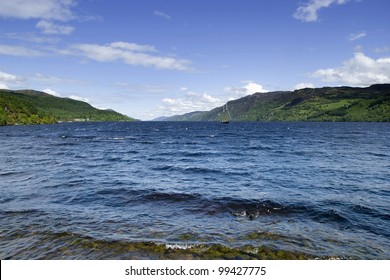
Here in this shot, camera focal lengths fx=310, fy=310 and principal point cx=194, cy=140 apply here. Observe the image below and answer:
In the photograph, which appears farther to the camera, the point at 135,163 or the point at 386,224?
the point at 135,163

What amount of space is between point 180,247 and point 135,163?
36.4m

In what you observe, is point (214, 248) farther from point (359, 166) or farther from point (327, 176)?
point (359, 166)

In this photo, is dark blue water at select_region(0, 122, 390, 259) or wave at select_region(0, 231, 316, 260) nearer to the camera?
wave at select_region(0, 231, 316, 260)

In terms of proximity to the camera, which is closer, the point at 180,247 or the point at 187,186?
the point at 180,247

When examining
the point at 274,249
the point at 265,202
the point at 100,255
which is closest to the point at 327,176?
the point at 265,202

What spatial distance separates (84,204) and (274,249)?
54.2ft

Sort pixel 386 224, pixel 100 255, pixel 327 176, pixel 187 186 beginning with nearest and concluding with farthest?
pixel 100 255, pixel 386 224, pixel 187 186, pixel 327 176

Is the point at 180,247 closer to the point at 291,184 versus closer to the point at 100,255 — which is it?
the point at 100,255

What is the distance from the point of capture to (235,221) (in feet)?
72.6

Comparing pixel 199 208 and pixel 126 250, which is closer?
pixel 126 250

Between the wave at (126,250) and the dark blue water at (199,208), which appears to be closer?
the wave at (126,250)

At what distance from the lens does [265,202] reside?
27.1 metres

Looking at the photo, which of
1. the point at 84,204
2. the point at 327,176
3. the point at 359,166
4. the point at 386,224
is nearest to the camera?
the point at 386,224

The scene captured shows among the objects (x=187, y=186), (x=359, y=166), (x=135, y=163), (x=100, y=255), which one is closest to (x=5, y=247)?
(x=100, y=255)
